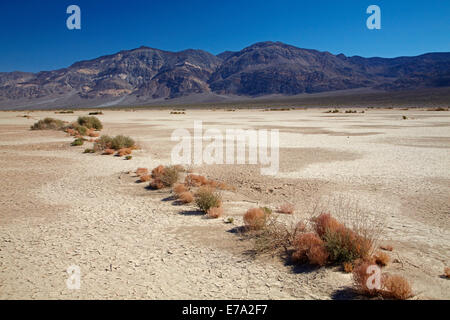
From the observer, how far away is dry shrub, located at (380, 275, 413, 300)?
4379 mm

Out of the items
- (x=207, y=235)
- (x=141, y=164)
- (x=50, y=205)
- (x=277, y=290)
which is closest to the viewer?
(x=277, y=290)

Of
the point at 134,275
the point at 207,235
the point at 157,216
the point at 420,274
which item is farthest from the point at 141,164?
the point at 420,274

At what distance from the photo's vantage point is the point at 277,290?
4918 millimetres

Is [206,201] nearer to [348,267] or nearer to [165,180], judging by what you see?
[165,180]

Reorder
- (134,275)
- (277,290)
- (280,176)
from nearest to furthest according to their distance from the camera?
(277,290) < (134,275) < (280,176)

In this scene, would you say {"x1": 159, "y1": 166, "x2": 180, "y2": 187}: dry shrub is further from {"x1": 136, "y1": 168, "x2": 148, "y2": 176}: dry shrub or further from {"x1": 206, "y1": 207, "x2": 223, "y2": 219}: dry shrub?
{"x1": 206, "y1": 207, "x2": 223, "y2": 219}: dry shrub

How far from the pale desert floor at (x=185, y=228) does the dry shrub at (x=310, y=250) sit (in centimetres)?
20

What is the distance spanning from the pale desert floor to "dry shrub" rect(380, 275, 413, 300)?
1.07ft

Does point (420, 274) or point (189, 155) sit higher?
point (189, 155)

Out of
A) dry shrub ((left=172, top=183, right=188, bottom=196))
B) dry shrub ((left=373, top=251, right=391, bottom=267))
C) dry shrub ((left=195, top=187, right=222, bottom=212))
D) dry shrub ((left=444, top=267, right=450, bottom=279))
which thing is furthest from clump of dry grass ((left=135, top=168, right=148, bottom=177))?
dry shrub ((left=444, top=267, right=450, bottom=279))

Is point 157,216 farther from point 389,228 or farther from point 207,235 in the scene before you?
point 389,228

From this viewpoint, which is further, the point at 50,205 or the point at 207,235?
the point at 50,205

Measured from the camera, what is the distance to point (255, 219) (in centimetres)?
704

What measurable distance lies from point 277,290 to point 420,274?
2366 millimetres
